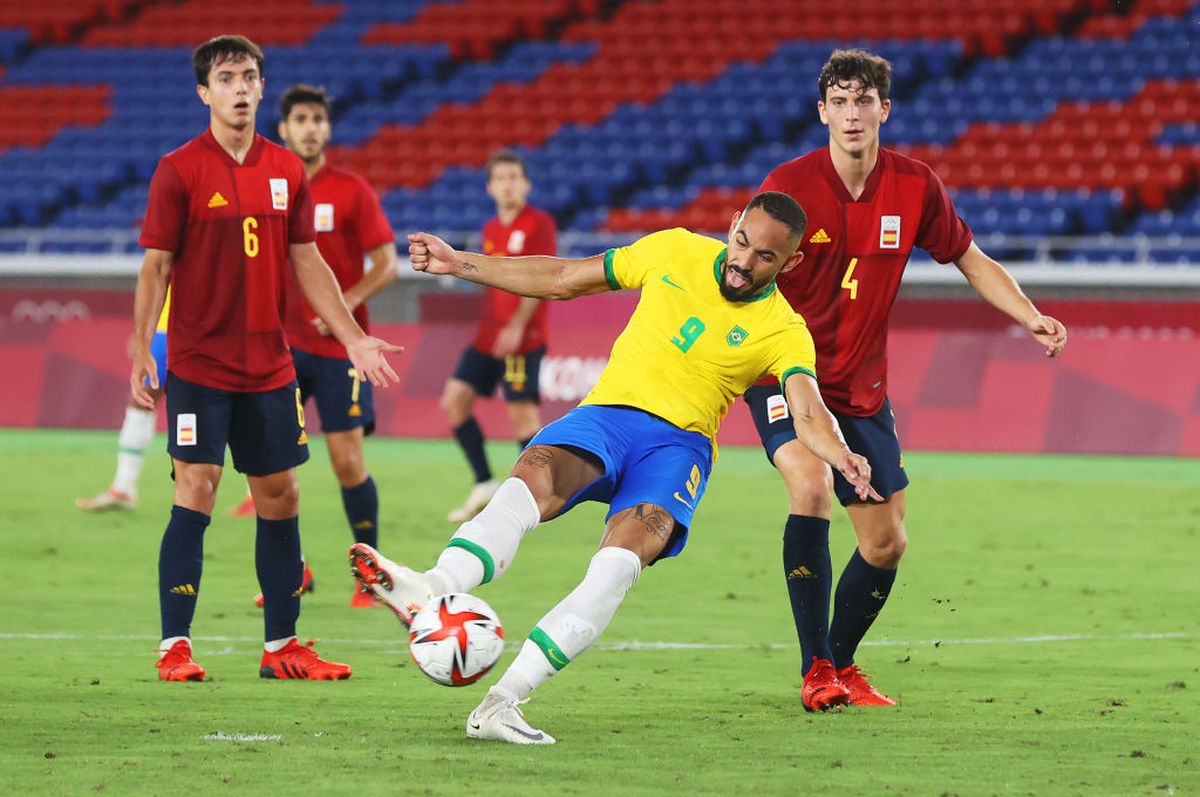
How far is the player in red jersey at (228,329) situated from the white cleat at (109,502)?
557 cm

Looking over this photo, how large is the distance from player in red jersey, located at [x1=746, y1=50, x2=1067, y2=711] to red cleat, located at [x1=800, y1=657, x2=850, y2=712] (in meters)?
0.10

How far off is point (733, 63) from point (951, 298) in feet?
29.4

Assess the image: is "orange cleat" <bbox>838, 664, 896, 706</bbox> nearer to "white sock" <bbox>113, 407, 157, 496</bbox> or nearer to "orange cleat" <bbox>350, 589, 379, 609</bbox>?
"orange cleat" <bbox>350, 589, 379, 609</bbox>

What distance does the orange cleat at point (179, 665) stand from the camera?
6.97 meters

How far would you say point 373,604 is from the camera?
934cm

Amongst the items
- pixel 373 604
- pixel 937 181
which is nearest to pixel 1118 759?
pixel 937 181

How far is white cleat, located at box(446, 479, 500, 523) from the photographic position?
1247cm

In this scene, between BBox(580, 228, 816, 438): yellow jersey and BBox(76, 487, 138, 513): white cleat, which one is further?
BBox(76, 487, 138, 513): white cleat

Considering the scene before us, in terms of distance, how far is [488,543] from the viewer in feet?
18.6

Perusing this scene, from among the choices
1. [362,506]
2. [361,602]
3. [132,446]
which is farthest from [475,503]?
[361,602]

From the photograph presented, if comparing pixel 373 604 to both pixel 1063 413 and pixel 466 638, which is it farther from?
pixel 1063 413

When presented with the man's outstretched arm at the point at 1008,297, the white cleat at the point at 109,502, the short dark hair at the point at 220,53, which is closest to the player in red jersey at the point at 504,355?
the white cleat at the point at 109,502

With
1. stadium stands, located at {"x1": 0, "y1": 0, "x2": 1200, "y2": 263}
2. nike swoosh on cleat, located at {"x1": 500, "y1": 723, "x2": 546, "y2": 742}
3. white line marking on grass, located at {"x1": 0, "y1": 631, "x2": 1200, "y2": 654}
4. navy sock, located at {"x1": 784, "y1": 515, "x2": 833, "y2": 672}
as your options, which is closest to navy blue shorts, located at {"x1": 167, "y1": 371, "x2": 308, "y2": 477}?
white line marking on grass, located at {"x1": 0, "y1": 631, "x2": 1200, "y2": 654}

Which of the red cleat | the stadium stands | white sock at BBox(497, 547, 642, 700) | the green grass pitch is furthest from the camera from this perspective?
the stadium stands
